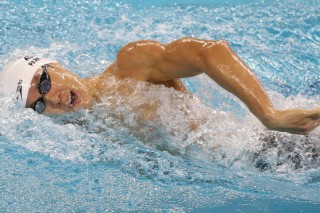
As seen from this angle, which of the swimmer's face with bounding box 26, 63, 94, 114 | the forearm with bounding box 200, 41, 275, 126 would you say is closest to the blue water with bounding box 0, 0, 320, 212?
the swimmer's face with bounding box 26, 63, 94, 114

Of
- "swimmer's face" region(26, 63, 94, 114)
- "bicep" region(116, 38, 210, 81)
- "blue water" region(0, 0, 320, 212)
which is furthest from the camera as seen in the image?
"swimmer's face" region(26, 63, 94, 114)

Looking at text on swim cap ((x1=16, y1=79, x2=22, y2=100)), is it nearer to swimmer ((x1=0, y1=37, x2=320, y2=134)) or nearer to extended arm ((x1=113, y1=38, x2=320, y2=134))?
swimmer ((x1=0, y1=37, x2=320, y2=134))

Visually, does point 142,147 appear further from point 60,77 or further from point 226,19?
point 226,19

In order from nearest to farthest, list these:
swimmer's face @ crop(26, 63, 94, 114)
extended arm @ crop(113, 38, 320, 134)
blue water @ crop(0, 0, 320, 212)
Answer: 1. extended arm @ crop(113, 38, 320, 134)
2. blue water @ crop(0, 0, 320, 212)
3. swimmer's face @ crop(26, 63, 94, 114)

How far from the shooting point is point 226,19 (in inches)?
174

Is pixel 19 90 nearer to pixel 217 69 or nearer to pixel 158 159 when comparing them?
pixel 158 159

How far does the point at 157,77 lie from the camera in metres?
2.46

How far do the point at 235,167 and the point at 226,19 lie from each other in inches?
85.9

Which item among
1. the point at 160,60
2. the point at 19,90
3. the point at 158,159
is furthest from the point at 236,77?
the point at 19,90

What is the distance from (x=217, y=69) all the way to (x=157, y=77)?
0.47 meters

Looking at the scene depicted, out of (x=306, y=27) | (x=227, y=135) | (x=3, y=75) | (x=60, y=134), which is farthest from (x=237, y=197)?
(x=306, y=27)

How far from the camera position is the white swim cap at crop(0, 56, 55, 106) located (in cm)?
258

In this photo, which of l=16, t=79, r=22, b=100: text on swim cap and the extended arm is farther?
l=16, t=79, r=22, b=100: text on swim cap

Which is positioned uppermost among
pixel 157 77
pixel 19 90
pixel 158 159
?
pixel 157 77
